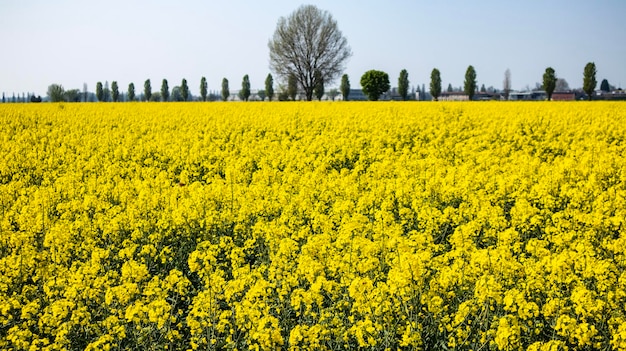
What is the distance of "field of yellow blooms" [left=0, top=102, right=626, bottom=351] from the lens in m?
4.27

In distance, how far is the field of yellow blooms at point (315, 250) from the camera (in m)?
4.27

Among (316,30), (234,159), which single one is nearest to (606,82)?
(316,30)

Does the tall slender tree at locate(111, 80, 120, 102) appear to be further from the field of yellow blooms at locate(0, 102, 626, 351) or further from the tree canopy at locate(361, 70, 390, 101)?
the field of yellow blooms at locate(0, 102, 626, 351)

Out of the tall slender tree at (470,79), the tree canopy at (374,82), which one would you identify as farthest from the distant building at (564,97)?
the tree canopy at (374,82)

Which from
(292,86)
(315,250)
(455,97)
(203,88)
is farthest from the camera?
(455,97)

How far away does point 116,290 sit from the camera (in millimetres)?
4508

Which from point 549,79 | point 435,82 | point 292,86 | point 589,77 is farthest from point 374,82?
point 589,77

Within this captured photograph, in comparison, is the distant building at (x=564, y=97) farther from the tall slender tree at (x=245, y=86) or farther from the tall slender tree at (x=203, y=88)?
the tall slender tree at (x=203, y=88)

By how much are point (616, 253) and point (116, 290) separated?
4807mm

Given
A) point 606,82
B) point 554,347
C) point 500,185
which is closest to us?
point 554,347

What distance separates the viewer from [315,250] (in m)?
5.34

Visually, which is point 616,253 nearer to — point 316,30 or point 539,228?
point 539,228

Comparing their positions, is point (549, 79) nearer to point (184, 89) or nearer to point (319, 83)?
point (319, 83)

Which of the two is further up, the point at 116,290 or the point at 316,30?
the point at 316,30
